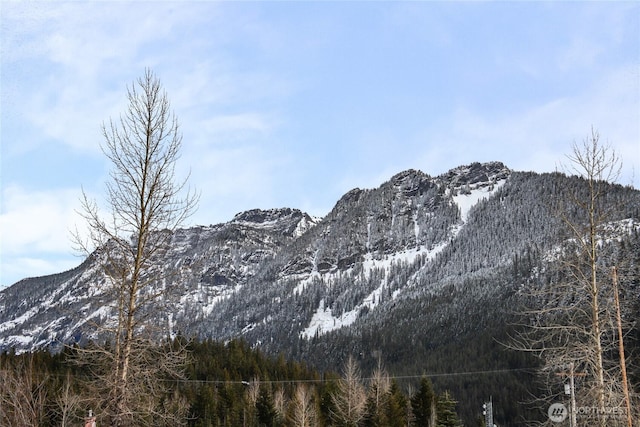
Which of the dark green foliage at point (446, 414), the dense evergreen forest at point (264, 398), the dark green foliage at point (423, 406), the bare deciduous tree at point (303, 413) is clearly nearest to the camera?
the bare deciduous tree at point (303, 413)

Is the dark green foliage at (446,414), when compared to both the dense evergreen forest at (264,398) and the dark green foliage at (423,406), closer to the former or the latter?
the dense evergreen forest at (264,398)

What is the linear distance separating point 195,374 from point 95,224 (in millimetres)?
98954

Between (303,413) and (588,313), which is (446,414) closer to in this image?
(303,413)

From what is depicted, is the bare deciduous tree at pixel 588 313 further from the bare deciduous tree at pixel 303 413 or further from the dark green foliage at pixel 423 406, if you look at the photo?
the dark green foliage at pixel 423 406

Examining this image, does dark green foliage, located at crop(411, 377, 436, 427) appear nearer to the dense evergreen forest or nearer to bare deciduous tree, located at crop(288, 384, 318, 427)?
the dense evergreen forest

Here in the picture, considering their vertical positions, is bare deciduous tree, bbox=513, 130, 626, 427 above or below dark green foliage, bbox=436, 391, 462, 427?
above

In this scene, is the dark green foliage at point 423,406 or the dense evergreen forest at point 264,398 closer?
the dense evergreen forest at point 264,398

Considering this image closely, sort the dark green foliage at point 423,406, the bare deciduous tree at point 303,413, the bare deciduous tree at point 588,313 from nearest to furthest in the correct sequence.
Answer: the bare deciduous tree at point 588,313 → the bare deciduous tree at point 303,413 → the dark green foliage at point 423,406

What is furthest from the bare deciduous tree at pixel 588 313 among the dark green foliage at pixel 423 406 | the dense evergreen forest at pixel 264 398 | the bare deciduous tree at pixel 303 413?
the dark green foliage at pixel 423 406

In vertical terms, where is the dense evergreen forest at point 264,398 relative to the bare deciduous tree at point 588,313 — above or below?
below

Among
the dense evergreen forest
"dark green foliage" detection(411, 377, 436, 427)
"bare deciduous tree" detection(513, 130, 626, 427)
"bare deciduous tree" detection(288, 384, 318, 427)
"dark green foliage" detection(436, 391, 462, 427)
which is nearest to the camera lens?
"bare deciduous tree" detection(513, 130, 626, 427)

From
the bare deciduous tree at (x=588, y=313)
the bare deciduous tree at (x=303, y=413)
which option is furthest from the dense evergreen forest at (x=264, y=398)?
the bare deciduous tree at (x=588, y=313)

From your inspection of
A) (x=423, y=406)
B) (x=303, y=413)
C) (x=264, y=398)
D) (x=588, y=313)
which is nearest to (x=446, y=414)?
(x=423, y=406)

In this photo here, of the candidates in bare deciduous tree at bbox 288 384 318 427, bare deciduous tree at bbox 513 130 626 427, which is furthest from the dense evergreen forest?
bare deciduous tree at bbox 513 130 626 427
